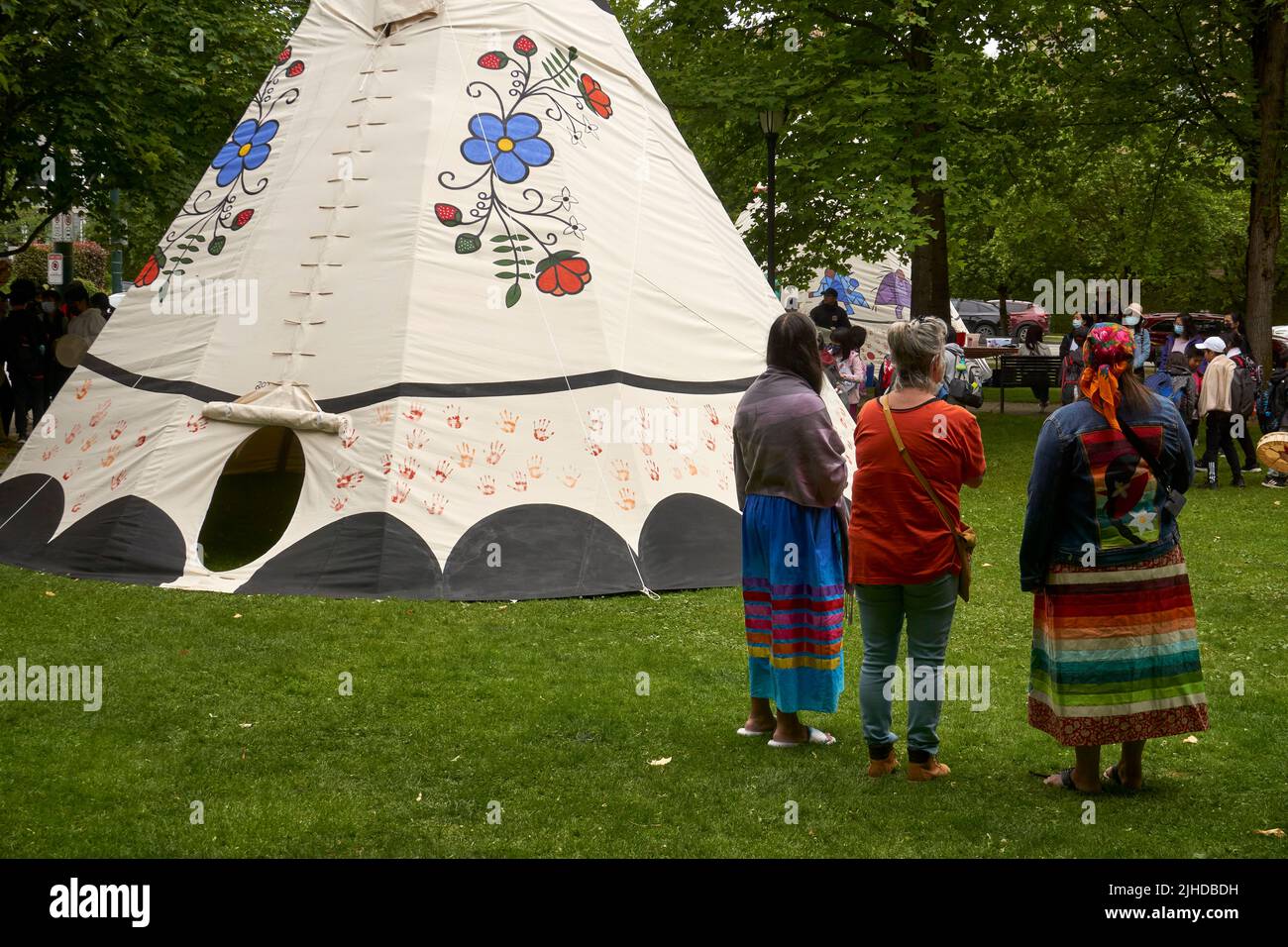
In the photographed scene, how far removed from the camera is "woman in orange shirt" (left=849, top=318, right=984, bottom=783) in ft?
19.7

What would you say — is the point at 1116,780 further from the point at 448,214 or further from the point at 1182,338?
the point at 1182,338

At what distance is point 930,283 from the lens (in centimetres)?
2189

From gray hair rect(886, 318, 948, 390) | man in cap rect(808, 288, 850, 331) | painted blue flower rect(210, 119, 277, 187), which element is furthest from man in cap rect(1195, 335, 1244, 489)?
gray hair rect(886, 318, 948, 390)

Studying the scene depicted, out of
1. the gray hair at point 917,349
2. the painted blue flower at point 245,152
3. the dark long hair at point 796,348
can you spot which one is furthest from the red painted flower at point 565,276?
the gray hair at point 917,349

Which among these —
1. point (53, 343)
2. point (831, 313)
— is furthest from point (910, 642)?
point (53, 343)

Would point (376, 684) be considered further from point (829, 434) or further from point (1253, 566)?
point (1253, 566)

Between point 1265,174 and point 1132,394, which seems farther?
point 1265,174

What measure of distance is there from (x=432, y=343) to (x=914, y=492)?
539 cm

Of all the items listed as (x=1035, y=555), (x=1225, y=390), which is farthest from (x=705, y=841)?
(x=1225, y=390)

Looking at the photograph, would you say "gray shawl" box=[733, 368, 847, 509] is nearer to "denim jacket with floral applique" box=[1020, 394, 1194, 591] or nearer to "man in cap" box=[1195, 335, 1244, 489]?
"denim jacket with floral applique" box=[1020, 394, 1194, 591]

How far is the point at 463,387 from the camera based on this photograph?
10.5 m

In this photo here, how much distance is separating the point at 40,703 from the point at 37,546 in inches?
137

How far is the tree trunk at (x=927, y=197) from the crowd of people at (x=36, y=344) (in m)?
10.7

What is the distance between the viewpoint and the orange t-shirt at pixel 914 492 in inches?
237
